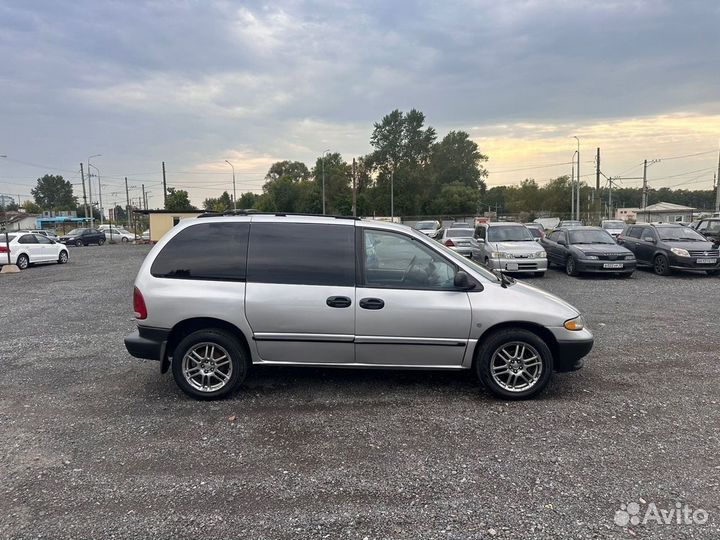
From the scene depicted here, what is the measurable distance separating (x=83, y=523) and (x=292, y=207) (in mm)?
89325

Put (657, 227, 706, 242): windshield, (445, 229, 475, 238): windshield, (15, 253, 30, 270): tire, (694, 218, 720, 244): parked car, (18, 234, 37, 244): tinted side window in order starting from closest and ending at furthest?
1. (657, 227, 706, 242): windshield
2. (694, 218, 720, 244): parked car
3. (15, 253, 30, 270): tire
4. (18, 234, 37, 244): tinted side window
5. (445, 229, 475, 238): windshield

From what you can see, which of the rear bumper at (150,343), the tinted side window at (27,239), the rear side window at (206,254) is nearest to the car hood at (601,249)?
the rear side window at (206,254)

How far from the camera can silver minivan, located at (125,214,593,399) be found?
14.8ft

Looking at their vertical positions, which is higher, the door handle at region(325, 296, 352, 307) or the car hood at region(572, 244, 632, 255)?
the door handle at region(325, 296, 352, 307)

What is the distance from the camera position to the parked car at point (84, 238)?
137 ft

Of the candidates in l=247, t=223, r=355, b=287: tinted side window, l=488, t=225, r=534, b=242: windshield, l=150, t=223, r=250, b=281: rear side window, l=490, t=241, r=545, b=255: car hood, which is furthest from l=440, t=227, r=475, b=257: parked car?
l=150, t=223, r=250, b=281: rear side window

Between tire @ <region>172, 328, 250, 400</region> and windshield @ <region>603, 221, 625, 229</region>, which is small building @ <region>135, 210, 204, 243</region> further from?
tire @ <region>172, 328, 250, 400</region>

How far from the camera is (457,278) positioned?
4492 mm

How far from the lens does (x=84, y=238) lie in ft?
140

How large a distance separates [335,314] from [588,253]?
36.9 feet

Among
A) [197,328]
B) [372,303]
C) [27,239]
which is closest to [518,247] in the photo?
[372,303]

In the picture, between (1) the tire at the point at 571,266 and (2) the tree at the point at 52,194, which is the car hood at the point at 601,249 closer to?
(1) the tire at the point at 571,266

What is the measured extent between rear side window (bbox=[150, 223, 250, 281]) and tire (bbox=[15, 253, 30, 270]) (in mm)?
19303

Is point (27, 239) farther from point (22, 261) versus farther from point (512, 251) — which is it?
point (512, 251)
